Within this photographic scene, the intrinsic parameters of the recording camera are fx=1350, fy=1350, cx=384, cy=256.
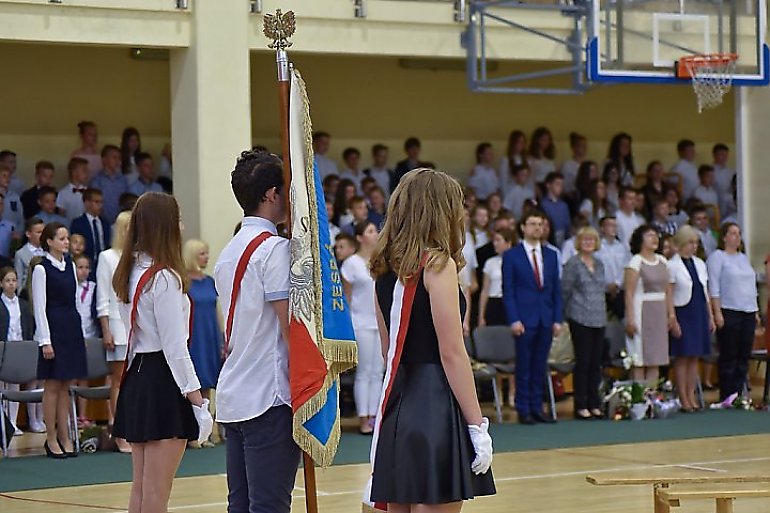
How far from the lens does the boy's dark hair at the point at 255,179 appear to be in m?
4.85

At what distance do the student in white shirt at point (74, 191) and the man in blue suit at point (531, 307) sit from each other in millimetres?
4407

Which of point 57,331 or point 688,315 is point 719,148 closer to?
point 688,315

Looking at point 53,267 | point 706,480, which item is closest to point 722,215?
point 53,267

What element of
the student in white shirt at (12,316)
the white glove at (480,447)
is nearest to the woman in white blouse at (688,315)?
the student in white shirt at (12,316)

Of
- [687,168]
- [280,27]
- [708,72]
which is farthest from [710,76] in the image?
[280,27]

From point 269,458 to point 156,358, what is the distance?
1.12m

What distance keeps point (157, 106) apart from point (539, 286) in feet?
17.9

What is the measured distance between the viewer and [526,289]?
1270cm

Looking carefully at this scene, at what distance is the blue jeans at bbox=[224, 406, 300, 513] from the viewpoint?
15.4 ft

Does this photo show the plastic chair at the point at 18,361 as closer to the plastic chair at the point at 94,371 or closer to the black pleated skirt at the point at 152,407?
the plastic chair at the point at 94,371

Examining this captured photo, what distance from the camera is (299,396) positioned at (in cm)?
475

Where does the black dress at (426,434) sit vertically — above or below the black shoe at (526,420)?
above

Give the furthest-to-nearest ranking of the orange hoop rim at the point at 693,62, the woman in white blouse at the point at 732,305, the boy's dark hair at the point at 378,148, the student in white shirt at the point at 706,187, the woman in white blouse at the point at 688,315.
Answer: the student in white shirt at the point at 706,187 → the boy's dark hair at the point at 378,148 → the woman in white blouse at the point at 732,305 → the woman in white blouse at the point at 688,315 → the orange hoop rim at the point at 693,62

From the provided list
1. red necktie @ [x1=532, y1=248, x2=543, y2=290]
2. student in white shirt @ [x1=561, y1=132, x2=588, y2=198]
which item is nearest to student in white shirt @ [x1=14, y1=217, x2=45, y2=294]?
red necktie @ [x1=532, y1=248, x2=543, y2=290]
